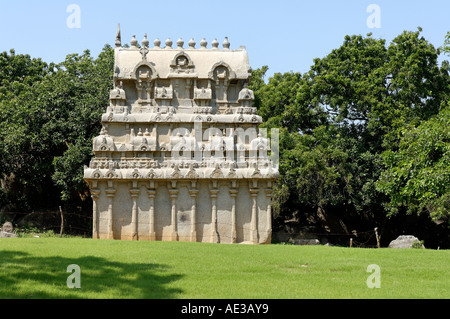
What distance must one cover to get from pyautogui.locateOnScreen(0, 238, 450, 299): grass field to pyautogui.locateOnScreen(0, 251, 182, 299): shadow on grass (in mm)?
21

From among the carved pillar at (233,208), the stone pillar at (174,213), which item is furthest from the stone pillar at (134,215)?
the carved pillar at (233,208)

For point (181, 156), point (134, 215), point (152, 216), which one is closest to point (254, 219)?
point (181, 156)

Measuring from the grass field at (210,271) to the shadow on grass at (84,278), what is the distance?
0.02 meters

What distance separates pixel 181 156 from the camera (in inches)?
1008

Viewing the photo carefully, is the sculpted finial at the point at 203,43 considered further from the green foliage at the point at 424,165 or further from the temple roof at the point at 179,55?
the green foliage at the point at 424,165

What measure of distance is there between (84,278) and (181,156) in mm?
12256

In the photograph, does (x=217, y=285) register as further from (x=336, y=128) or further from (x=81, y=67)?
(x=81, y=67)

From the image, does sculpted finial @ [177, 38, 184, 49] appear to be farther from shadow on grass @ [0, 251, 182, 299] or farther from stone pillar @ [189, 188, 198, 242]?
shadow on grass @ [0, 251, 182, 299]

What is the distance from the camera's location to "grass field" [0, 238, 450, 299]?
41.7ft

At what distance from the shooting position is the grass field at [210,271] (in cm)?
1271

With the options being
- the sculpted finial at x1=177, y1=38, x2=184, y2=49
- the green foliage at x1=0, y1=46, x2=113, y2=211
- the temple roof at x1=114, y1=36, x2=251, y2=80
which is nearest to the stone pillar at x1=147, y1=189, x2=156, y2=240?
the temple roof at x1=114, y1=36, x2=251, y2=80

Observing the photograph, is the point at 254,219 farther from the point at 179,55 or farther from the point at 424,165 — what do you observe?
the point at 179,55

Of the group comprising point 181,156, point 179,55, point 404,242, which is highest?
point 179,55

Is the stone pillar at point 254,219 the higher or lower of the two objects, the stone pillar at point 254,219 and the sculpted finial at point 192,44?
the lower
